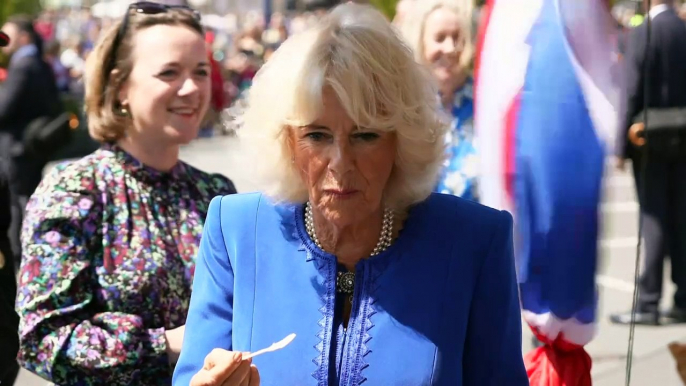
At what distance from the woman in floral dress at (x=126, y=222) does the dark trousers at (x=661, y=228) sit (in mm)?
4187

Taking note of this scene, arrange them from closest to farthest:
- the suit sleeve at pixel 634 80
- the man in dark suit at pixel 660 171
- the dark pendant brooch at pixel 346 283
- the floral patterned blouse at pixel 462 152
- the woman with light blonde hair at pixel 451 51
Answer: the dark pendant brooch at pixel 346 283 < the floral patterned blouse at pixel 462 152 < the woman with light blonde hair at pixel 451 51 < the suit sleeve at pixel 634 80 < the man in dark suit at pixel 660 171

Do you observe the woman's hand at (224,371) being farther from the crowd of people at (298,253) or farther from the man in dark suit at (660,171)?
the man in dark suit at (660,171)

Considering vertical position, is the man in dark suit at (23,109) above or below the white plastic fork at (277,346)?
below

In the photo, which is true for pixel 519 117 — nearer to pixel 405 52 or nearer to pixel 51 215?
pixel 405 52

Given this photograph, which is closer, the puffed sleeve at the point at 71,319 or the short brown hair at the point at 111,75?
the puffed sleeve at the point at 71,319

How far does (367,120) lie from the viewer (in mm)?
2061

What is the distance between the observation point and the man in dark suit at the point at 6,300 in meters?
2.77

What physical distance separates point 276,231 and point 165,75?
2.97ft

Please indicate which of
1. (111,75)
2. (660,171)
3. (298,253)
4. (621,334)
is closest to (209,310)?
(298,253)

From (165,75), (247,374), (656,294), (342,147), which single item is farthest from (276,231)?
(656,294)

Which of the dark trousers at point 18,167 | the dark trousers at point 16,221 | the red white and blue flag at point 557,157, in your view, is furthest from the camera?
the dark trousers at point 18,167

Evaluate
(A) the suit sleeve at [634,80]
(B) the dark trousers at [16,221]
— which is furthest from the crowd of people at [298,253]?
(B) the dark trousers at [16,221]

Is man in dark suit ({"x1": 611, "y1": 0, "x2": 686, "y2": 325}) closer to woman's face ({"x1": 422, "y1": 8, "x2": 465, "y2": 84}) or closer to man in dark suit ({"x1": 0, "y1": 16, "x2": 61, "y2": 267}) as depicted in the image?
woman's face ({"x1": 422, "y1": 8, "x2": 465, "y2": 84})

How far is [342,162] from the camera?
82.0 inches
